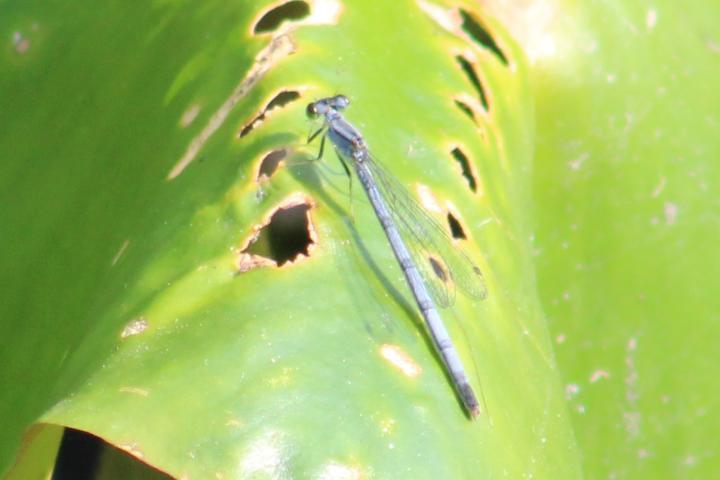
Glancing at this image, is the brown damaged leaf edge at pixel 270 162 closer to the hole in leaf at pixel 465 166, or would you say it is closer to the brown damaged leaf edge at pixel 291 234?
the brown damaged leaf edge at pixel 291 234

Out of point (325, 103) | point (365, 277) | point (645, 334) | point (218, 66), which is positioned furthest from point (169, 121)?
point (645, 334)

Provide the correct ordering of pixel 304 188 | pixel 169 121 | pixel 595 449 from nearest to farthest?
pixel 304 188, pixel 169 121, pixel 595 449

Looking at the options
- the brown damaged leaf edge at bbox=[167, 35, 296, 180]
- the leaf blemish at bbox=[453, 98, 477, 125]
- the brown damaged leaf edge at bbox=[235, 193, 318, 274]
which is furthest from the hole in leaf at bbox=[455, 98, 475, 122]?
the brown damaged leaf edge at bbox=[235, 193, 318, 274]

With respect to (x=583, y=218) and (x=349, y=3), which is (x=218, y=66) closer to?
(x=349, y=3)

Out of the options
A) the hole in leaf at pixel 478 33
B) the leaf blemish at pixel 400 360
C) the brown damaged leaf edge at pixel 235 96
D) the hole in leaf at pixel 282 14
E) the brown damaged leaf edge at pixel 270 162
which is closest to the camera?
the leaf blemish at pixel 400 360

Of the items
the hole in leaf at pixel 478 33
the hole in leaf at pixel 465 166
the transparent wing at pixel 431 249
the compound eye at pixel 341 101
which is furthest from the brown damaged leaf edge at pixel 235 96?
the hole in leaf at pixel 478 33
